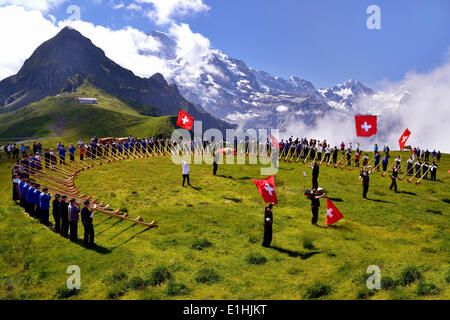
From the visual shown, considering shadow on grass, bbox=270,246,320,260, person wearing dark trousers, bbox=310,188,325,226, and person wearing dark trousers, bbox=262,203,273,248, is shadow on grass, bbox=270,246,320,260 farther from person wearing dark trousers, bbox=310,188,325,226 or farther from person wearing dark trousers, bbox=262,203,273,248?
person wearing dark trousers, bbox=310,188,325,226

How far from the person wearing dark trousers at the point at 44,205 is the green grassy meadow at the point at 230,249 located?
927 millimetres

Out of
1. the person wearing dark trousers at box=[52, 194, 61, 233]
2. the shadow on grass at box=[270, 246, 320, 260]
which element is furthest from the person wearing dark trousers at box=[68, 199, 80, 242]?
the shadow on grass at box=[270, 246, 320, 260]

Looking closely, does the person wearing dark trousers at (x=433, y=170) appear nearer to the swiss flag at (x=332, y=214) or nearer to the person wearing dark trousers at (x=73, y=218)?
the swiss flag at (x=332, y=214)

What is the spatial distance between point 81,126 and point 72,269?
572 ft

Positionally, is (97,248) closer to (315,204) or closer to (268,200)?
(268,200)

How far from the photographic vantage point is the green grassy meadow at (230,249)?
13.9 m

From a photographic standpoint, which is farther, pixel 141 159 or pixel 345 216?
pixel 141 159

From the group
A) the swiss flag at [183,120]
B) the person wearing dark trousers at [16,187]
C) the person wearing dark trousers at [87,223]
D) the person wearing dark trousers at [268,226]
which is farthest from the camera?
the swiss flag at [183,120]

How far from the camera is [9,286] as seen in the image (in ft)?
46.8

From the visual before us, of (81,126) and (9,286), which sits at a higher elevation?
(81,126)

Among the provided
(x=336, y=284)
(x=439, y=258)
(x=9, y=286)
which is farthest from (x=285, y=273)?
(x=9, y=286)

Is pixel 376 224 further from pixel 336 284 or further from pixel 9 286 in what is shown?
pixel 9 286

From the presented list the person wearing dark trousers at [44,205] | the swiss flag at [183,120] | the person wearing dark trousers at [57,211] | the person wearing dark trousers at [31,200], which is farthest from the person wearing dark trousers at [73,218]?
the swiss flag at [183,120]
